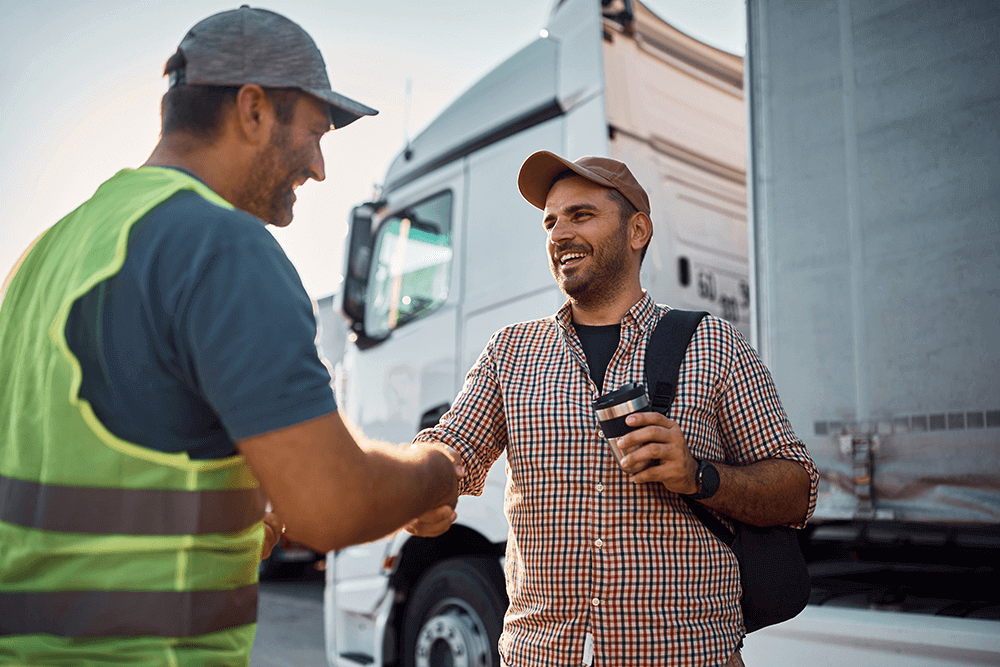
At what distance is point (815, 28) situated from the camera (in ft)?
8.77

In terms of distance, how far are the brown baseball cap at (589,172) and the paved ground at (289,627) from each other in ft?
10.9

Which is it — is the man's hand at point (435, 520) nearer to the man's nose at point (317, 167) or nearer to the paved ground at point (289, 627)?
the man's nose at point (317, 167)

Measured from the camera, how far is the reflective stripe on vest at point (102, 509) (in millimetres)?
939

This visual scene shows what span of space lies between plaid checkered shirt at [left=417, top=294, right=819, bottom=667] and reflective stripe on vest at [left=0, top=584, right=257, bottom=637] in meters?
0.95

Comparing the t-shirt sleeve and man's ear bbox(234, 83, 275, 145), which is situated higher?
man's ear bbox(234, 83, 275, 145)

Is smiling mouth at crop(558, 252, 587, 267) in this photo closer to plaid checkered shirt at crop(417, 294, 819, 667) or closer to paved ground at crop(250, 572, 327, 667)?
plaid checkered shirt at crop(417, 294, 819, 667)

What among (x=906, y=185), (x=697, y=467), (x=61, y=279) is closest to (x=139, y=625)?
(x=61, y=279)

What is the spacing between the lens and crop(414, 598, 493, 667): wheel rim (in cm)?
363

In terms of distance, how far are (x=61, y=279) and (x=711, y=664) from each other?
141 cm

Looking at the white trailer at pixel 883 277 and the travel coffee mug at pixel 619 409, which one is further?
the white trailer at pixel 883 277

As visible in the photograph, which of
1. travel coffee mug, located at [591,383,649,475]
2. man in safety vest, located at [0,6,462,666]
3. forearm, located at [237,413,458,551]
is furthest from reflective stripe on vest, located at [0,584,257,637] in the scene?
travel coffee mug, located at [591,383,649,475]

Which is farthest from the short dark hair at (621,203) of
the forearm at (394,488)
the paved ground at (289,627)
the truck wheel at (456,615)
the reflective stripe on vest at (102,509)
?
the paved ground at (289,627)

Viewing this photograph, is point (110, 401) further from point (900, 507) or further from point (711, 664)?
point (900, 507)

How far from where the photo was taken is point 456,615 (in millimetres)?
3787
